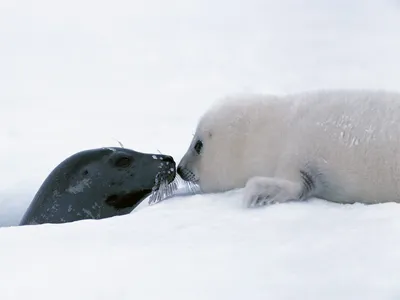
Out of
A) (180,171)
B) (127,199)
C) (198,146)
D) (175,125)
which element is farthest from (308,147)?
(175,125)

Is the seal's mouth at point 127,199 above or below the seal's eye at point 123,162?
below

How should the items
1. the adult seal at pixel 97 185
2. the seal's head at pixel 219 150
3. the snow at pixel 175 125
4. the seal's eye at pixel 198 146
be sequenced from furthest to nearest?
the adult seal at pixel 97 185, the seal's eye at pixel 198 146, the seal's head at pixel 219 150, the snow at pixel 175 125

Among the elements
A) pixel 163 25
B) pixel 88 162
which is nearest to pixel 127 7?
pixel 163 25

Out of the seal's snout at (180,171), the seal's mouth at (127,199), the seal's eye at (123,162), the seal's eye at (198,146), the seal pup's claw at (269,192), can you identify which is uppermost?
the seal pup's claw at (269,192)

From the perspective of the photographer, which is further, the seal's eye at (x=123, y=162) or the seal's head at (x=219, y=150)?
the seal's eye at (x=123, y=162)

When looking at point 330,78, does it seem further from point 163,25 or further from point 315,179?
point 315,179

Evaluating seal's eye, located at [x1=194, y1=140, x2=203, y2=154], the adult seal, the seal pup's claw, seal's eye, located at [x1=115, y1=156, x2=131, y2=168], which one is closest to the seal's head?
seal's eye, located at [x1=194, y1=140, x2=203, y2=154]

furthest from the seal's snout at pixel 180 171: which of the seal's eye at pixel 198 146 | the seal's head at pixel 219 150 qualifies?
the seal's eye at pixel 198 146

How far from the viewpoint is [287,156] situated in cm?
321

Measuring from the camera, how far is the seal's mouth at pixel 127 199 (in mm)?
4047

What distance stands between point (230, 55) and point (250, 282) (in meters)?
8.31

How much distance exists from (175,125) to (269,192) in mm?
4055

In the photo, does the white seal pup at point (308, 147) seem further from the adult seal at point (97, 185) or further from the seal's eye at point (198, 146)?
the adult seal at point (97, 185)

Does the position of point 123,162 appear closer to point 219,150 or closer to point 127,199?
point 127,199
